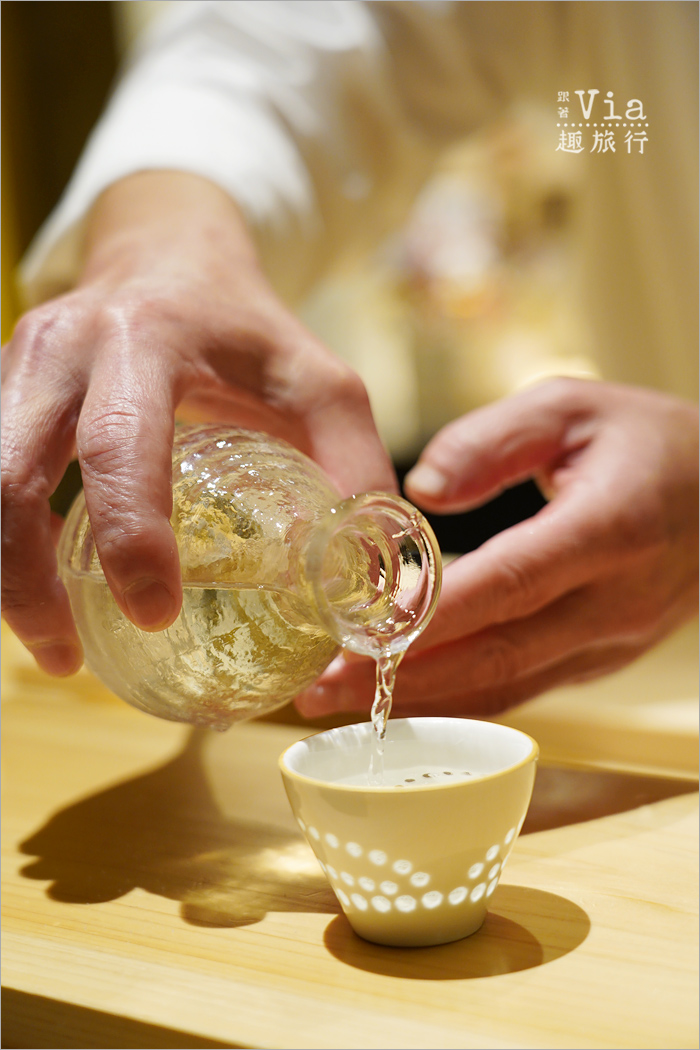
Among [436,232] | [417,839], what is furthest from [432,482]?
[436,232]

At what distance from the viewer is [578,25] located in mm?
1127

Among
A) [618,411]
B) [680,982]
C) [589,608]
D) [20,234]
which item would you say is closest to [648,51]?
[618,411]

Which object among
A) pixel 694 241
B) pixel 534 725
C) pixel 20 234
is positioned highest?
pixel 20 234

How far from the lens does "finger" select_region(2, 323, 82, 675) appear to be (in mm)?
549

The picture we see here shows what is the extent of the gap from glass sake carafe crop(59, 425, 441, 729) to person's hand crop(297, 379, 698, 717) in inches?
5.5

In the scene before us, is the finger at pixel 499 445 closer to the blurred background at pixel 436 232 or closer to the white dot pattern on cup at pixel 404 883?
the white dot pattern on cup at pixel 404 883

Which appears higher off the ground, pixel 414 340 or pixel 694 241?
pixel 694 241

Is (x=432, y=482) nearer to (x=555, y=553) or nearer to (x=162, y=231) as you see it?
(x=555, y=553)

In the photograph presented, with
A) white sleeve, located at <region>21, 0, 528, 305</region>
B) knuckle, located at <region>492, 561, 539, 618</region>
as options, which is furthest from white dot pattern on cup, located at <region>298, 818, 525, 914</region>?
white sleeve, located at <region>21, 0, 528, 305</region>

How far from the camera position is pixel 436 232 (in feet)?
6.65

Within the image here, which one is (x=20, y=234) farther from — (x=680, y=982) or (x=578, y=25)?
(x=680, y=982)

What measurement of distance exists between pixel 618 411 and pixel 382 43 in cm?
59

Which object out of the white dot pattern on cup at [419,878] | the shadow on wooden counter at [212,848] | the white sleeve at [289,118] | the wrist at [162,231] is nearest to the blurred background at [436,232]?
the white sleeve at [289,118]

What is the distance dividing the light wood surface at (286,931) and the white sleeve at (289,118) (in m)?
0.54
